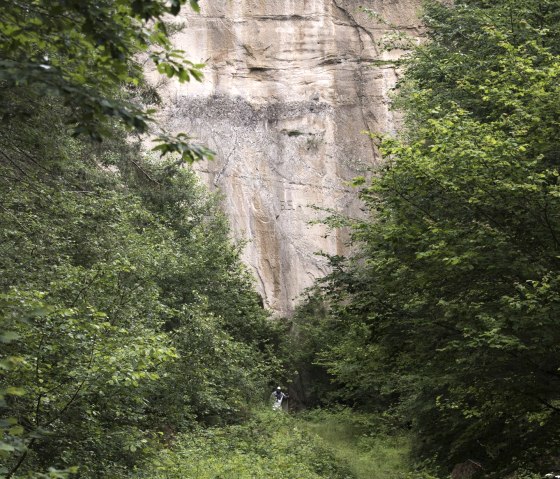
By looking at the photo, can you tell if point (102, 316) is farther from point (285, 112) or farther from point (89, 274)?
point (285, 112)

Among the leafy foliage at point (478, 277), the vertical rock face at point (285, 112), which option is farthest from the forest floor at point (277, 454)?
the vertical rock face at point (285, 112)

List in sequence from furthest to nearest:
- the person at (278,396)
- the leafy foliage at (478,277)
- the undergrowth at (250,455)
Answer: the person at (278,396), the undergrowth at (250,455), the leafy foliage at (478,277)

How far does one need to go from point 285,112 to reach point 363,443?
17975 millimetres

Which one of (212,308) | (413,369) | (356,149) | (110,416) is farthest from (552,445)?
(356,149)

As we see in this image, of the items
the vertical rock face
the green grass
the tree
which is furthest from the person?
the tree

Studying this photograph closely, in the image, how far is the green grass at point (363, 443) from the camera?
16.7m

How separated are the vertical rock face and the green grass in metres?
9.43

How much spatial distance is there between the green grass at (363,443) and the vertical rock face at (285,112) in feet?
31.0

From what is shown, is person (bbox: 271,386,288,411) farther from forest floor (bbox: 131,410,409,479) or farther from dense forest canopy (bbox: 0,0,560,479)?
dense forest canopy (bbox: 0,0,560,479)

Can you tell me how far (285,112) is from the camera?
34469mm

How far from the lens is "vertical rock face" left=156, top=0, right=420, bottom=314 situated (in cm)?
3328

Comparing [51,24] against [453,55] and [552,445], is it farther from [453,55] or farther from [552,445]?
[453,55]

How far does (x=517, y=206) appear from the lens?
9586 mm

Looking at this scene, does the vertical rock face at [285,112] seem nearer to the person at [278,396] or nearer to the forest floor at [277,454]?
the person at [278,396]
